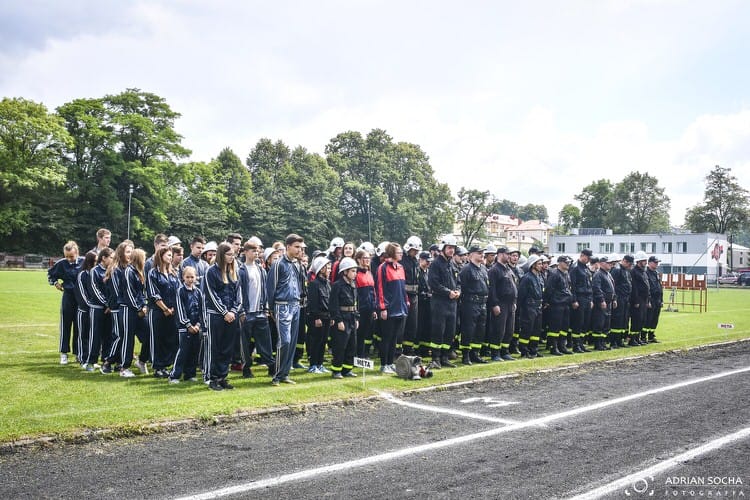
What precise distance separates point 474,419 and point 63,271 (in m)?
7.71

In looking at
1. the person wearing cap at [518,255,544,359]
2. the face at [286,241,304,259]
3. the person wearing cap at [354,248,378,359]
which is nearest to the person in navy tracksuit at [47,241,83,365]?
the face at [286,241,304,259]

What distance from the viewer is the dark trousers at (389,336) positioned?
10.7 meters

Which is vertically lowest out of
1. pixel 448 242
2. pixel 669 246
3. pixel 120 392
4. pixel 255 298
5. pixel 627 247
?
pixel 120 392

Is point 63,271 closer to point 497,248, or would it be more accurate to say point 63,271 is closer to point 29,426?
point 29,426

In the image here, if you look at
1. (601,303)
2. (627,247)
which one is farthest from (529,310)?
(627,247)

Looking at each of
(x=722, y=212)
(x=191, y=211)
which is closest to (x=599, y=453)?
(x=191, y=211)

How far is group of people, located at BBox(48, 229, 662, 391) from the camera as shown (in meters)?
9.42

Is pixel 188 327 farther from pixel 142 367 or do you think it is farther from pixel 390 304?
pixel 390 304

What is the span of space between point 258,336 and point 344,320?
1410mm

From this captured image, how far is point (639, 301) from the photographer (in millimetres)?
16281

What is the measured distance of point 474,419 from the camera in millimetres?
7602

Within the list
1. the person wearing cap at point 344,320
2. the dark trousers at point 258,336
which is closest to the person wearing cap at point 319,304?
the person wearing cap at point 344,320

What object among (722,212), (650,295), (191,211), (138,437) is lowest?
(138,437)

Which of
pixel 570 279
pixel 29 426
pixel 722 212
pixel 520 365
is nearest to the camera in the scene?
pixel 29 426
